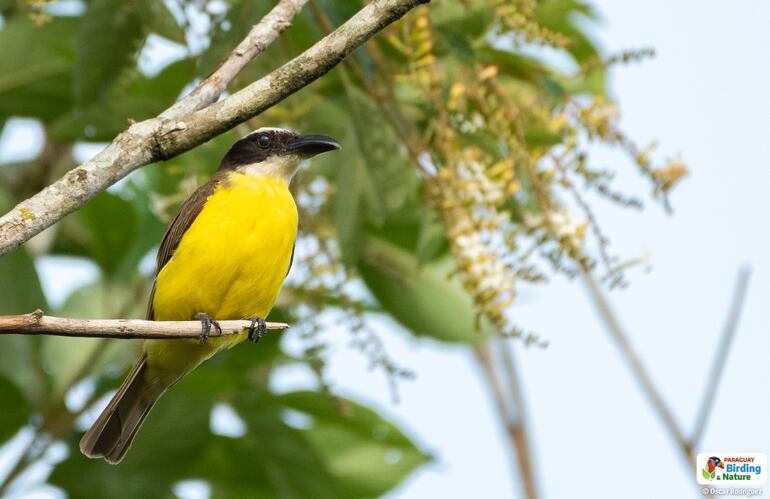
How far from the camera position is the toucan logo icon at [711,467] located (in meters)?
4.17

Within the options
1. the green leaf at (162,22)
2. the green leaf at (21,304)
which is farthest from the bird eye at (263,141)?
Result: the green leaf at (21,304)

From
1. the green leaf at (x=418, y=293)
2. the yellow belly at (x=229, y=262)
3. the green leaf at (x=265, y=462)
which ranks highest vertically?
the yellow belly at (x=229, y=262)

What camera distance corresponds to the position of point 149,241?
15.6 ft

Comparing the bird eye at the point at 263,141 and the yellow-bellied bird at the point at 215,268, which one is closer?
the yellow-bellied bird at the point at 215,268

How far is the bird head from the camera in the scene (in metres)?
4.02

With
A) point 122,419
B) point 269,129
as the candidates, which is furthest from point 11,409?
point 269,129

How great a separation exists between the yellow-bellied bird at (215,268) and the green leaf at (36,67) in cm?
84

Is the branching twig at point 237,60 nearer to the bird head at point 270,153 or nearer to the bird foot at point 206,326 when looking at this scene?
the bird foot at point 206,326

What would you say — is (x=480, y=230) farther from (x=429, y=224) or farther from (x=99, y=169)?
(x=99, y=169)

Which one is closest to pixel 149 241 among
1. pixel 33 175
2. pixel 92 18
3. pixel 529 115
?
pixel 33 175

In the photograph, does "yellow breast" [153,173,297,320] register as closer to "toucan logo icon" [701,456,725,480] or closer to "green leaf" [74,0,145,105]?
"green leaf" [74,0,145,105]

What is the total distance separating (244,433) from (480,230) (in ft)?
5.63

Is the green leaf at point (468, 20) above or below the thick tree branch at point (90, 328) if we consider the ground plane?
below

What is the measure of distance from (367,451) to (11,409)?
157 cm
